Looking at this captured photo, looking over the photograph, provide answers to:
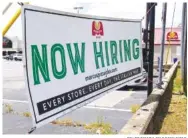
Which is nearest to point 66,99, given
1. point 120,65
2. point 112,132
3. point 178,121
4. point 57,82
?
point 57,82

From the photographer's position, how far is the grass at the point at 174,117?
4.96m

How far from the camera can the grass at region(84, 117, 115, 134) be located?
215 inches

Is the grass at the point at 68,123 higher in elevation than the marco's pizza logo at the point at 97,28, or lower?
lower

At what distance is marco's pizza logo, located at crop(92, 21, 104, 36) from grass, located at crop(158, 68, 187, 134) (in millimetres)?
2302

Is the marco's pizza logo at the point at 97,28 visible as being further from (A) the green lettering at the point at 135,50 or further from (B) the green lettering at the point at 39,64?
(A) the green lettering at the point at 135,50

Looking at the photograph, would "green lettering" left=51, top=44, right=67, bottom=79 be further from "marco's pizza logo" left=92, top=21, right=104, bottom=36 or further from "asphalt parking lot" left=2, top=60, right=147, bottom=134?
"asphalt parking lot" left=2, top=60, right=147, bottom=134

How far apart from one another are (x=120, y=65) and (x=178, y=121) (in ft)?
6.99

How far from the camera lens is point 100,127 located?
227 inches

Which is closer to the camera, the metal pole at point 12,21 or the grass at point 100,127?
the metal pole at point 12,21

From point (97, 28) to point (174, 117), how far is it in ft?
10.2

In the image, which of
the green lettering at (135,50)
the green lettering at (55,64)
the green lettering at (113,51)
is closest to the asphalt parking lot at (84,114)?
the green lettering at (135,50)

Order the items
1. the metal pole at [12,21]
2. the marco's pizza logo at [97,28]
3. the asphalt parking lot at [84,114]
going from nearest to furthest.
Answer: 1. the metal pole at [12,21]
2. the marco's pizza logo at [97,28]
3. the asphalt parking lot at [84,114]

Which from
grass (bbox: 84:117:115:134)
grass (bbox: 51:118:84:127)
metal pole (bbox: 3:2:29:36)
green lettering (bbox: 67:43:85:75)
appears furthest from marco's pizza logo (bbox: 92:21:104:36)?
grass (bbox: 51:118:84:127)

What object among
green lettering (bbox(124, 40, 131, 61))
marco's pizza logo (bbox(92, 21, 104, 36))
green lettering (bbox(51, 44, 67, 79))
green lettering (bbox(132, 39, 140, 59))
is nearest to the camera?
green lettering (bbox(51, 44, 67, 79))
